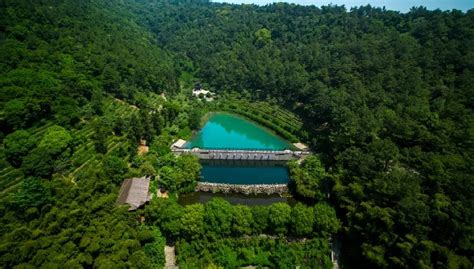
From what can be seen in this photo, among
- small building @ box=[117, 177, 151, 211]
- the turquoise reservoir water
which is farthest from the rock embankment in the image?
the turquoise reservoir water

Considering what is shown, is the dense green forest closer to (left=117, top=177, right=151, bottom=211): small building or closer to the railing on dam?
(left=117, top=177, right=151, bottom=211): small building

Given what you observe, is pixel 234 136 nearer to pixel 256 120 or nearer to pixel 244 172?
pixel 256 120

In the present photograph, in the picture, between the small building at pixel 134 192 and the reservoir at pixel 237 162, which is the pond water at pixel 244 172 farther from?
the small building at pixel 134 192

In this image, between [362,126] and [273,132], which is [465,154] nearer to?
[362,126]

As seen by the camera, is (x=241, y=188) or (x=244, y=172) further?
(x=244, y=172)

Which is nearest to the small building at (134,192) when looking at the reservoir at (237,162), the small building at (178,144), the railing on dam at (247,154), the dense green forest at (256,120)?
the dense green forest at (256,120)

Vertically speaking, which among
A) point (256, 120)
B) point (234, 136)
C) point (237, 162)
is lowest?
point (237, 162)

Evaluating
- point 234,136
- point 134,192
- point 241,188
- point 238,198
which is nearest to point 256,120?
point 234,136
